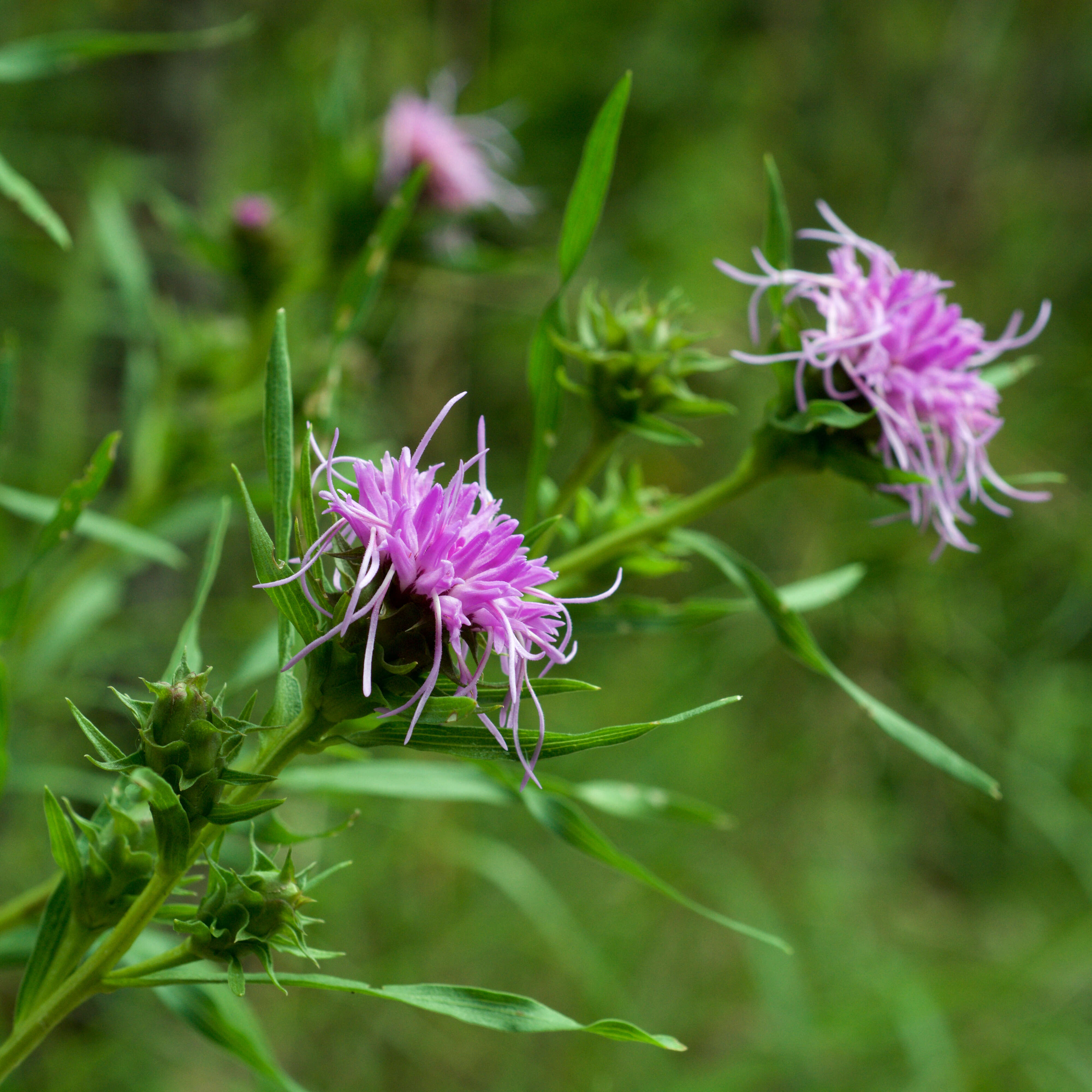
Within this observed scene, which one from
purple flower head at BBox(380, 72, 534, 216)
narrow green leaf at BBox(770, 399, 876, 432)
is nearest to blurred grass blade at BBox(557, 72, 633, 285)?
narrow green leaf at BBox(770, 399, 876, 432)

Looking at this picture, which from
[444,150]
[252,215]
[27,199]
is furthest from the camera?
[444,150]

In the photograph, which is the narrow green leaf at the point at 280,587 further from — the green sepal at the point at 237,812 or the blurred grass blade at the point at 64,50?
the blurred grass blade at the point at 64,50

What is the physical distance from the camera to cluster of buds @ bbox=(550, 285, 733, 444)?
0.63 metres

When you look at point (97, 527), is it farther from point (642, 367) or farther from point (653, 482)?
point (653, 482)

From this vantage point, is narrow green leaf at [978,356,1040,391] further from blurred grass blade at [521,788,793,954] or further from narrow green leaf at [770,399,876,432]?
blurred grass blade at [521,788,793,954]

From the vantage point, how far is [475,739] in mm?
408

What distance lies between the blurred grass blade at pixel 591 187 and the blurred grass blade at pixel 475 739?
11.8 inches

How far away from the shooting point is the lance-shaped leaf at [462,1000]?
16.4 inches

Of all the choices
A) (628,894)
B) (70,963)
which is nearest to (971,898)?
(628,894)

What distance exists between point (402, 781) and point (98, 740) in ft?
1.01

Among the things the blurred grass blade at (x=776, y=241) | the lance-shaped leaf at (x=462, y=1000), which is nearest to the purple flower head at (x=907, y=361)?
the blurred grass blade at (x=776, y=241)

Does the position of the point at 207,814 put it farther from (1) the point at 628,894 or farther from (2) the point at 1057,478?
(1) the point at 628,894

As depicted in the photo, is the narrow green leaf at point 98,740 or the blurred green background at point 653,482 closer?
the narrow green leaf at point 98,740

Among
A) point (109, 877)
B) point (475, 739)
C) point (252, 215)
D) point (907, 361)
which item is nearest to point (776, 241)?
point (907, 361)
